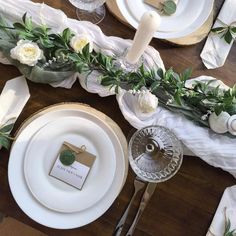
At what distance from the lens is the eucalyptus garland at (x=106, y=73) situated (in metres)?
0.92

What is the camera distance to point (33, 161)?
2.95ft

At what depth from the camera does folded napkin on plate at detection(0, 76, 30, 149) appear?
926 mm

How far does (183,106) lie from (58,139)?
265 mm

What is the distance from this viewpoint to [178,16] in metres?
1.00

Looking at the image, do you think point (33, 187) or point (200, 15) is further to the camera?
point (200, 15)

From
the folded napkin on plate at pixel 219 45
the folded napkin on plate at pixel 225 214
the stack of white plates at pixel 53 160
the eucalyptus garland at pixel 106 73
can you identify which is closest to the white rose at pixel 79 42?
the eucalyptus garland at pixel 106 73

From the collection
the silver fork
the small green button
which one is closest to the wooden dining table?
the silver fork

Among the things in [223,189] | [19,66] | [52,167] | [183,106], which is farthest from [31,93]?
[223,189]

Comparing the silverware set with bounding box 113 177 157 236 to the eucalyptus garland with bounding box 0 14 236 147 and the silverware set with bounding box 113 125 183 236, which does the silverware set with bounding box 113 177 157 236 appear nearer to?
the silverware set with bounding box 113 125 183 236

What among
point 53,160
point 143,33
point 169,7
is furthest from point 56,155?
point 169,7

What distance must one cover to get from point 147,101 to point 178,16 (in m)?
0.22

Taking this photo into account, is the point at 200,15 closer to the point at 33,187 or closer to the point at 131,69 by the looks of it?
the point at 131,69

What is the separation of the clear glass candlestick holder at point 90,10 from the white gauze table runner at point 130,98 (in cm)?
3

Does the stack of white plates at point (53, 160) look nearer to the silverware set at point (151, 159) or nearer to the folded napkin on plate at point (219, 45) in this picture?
the silverware set at point (151, 159)
